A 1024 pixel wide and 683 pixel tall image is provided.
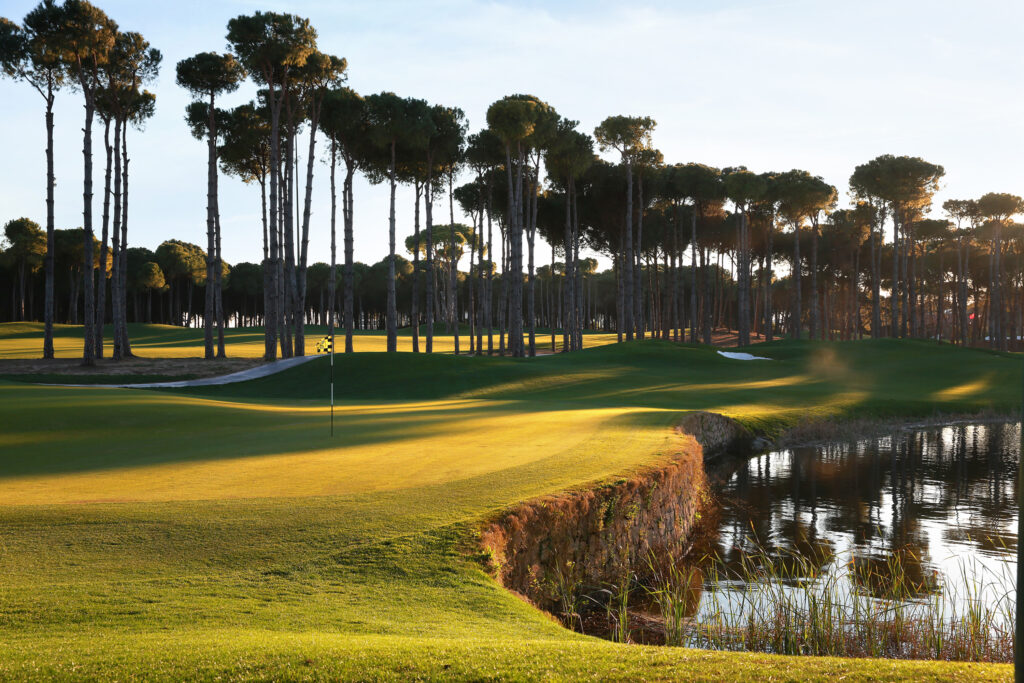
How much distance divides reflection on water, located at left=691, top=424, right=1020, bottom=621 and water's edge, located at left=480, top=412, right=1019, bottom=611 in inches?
35.9

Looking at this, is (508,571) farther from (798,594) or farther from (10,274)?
(10,274)

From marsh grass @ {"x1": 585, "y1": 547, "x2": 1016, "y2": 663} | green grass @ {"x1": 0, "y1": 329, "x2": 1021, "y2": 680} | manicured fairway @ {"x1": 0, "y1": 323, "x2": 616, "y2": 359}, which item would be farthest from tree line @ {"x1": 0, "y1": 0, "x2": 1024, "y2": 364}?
marsh grass @ {"x1": 585, "y1": 547, "x2": 1016, "y2": 663}

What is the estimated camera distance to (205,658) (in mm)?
4832

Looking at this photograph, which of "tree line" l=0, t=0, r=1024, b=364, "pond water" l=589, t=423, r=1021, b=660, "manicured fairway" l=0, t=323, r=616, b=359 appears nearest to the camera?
"pond water" l=589, t=423, r=1021, b=660

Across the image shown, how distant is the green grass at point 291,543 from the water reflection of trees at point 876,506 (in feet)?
8.67

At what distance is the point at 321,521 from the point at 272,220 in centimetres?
3519

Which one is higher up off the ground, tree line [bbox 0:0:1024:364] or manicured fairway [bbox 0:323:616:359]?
tree line [bbox 0:0:1024:364]

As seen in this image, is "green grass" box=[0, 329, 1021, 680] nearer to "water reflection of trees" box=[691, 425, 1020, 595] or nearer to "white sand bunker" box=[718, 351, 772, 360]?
"water reflection of trees" box=[691, 425, 1020, 595]

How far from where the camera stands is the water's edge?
30.6 feet

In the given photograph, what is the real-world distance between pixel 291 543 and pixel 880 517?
13615mm

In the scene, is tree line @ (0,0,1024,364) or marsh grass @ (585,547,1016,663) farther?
tree line @ (0,0,1024,364)

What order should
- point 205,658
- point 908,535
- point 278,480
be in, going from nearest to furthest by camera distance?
point 205,658 < point 278,480 < point 908,535

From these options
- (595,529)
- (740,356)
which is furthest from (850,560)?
(740,356)

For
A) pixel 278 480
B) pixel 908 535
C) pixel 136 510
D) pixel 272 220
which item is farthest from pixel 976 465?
pixel 272 220
